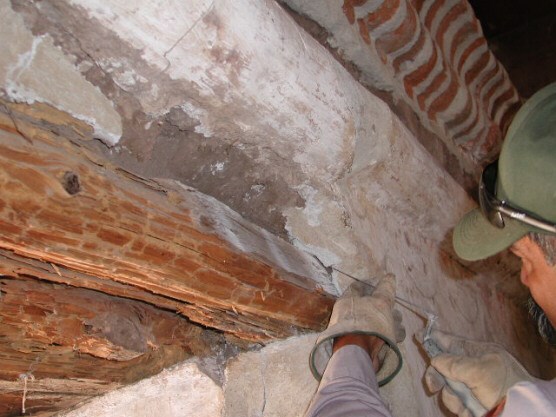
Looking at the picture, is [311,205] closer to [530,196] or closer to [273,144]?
[273,144]

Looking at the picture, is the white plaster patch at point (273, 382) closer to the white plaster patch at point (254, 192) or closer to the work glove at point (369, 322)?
the work glove at point (369, 322)

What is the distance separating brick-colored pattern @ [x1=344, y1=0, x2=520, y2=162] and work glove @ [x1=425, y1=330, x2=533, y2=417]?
919 mm

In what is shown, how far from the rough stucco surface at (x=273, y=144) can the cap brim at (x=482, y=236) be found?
10.9 inches

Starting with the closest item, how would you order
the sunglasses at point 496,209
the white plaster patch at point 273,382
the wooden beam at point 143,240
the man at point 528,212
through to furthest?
1. the wooden beam at point 143,240
2. the man at point 528,212
3. the sunglasses at point 496,209
4. the white plaster patch at point 273,382

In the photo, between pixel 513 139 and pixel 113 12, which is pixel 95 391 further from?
pixel 513 139

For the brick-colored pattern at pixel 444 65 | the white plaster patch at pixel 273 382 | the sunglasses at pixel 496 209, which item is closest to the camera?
the sunglasses at pixel 496 209

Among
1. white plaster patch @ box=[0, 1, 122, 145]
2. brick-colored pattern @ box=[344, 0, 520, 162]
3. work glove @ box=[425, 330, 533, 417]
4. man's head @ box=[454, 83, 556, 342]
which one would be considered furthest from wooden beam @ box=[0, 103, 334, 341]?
brick-colored pattern @ box=[344, 0, 520, 162]

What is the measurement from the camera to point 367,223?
57.4 inches

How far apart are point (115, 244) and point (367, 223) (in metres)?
0.86

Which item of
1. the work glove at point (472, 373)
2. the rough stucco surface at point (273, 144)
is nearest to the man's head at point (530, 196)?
the work glove at point (472, 373)

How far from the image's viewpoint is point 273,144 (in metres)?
1.16

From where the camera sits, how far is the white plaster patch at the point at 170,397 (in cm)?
130

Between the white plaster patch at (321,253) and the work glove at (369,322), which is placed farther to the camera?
the white plaster patch at (321,253)

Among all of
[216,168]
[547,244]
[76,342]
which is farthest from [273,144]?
[76,342]
